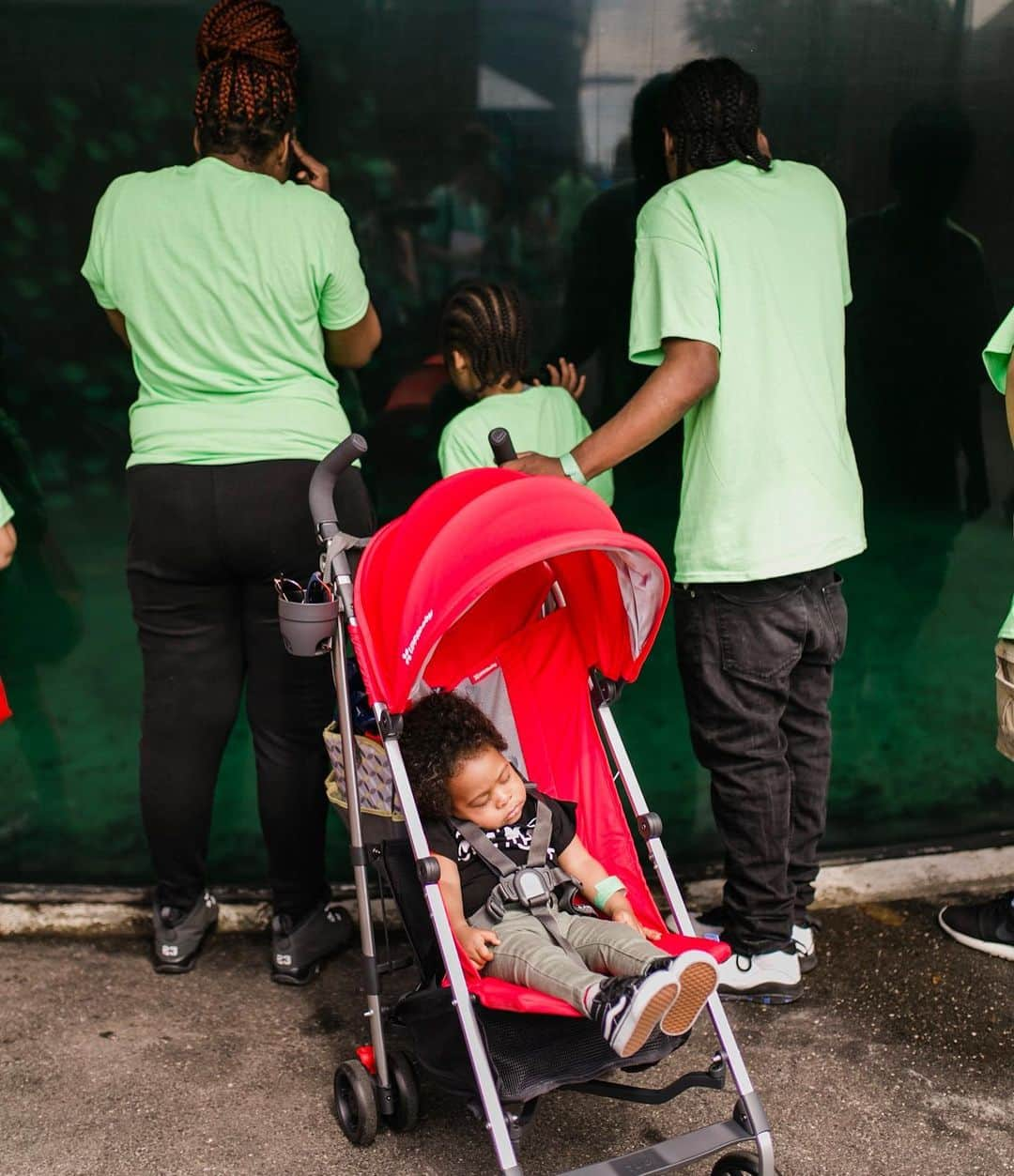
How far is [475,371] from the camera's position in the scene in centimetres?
376

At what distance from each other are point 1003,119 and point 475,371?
5.64 ft

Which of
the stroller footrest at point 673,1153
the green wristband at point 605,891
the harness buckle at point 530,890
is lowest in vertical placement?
the stroller footrest at point 673,1153

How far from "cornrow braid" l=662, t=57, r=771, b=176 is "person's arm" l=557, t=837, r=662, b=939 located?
164 cm

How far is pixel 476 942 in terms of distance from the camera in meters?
2.94

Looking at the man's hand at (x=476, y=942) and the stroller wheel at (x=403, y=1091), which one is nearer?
the man's hand at (x=476, y=942)

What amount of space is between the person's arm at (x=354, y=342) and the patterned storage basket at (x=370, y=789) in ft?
3.33

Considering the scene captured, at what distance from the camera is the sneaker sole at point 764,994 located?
3.63 meters

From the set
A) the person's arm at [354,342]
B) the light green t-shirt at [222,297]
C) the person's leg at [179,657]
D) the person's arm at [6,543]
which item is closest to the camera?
the person's arm at [6,543]

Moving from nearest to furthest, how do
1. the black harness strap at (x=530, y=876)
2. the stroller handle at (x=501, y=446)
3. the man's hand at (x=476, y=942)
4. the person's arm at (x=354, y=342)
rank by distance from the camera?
the man's hand at (x=476, y=942) → the black harness strap at (x=530, y=876) → the stroller handle at (x=501, y=446) → the person's arm at (x=354, y=342)

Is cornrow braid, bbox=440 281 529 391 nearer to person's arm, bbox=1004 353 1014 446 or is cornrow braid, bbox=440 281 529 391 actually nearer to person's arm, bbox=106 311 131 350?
person's arm, bbox=106 311 131 350

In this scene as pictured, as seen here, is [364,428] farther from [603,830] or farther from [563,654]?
[603,830]

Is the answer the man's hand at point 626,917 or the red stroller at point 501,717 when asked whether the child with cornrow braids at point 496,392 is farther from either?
the man's hand at point 626,917

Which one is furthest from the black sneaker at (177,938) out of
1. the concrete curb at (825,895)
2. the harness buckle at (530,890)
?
the harness buckle at (530,890)

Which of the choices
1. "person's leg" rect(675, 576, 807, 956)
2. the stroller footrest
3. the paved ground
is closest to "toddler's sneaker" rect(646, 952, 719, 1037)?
the stroller footrest
